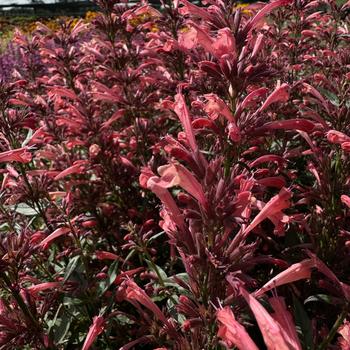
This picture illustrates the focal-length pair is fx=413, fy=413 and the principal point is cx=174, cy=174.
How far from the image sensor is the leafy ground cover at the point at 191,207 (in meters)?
1.61

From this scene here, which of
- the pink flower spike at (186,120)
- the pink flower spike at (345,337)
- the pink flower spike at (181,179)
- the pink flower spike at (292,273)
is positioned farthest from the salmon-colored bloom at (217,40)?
the pink flower spike at (345,337)

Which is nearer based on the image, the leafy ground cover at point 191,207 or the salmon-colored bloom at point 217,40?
the leafy ground cover at point 191,207

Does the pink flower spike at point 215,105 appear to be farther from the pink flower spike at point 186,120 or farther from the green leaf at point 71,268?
the green leaf at point 71,268

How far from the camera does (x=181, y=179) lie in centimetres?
149

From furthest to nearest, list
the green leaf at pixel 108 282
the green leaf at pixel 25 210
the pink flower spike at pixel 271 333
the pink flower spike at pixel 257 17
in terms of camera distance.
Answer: the green leaf at pixel 25 210, the green leaf at pixel 108 282, the pink flower spike at pixel 257 17, the pink flower spike at pixel 271 333

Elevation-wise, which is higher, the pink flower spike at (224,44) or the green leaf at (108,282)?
the pink flower spike at (224,44)

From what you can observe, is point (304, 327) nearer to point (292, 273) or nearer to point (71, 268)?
point (292, 273)

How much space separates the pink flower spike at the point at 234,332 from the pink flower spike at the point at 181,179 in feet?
1.28

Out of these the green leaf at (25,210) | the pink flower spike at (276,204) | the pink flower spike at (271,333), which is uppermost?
the pink flower spike at (276,204)

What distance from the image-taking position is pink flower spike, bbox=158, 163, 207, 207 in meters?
1.49

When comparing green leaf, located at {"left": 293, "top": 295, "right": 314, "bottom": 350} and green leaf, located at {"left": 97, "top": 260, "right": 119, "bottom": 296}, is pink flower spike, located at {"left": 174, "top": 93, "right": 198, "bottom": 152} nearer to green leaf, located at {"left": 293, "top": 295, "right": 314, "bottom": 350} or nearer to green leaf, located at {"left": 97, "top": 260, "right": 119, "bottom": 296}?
green leaf, located at {"left": 293, "top": 295, "right": 314, "bottom": 350}

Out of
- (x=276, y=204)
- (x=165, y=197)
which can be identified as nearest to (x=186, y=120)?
(x=165, y=197)

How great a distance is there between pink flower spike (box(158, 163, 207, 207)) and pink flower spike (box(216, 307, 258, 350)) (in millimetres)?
391

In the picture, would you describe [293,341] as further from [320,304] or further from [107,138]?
[107,138]
